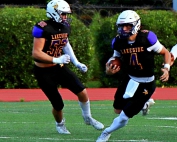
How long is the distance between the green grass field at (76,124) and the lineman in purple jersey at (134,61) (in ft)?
1.60

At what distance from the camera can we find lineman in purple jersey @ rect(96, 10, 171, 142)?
28.1 feet

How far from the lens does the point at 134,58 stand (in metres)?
8.75

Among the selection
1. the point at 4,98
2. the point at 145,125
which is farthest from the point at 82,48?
the point at 145,125

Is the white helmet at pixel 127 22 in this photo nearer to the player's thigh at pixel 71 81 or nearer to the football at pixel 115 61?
the football at pixel 115 61

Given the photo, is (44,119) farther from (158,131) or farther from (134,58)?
(134,58)

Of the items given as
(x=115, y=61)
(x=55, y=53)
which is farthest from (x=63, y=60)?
(x=115, y=61)

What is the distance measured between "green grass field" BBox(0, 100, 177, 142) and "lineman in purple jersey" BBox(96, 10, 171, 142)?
1.60 ft

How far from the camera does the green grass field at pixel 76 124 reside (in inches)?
360

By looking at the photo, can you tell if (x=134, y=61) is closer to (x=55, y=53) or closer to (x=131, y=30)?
(x=131, y=30)

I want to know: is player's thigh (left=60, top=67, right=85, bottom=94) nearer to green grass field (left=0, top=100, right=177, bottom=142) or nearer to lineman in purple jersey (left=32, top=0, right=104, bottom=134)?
lineman in purple jersey (left=32, top=0, right=104, bottom=134)

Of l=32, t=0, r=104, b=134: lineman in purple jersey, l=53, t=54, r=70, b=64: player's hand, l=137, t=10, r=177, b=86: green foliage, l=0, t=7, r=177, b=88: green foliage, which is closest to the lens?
l=53, t=54, r=70, b=64: player's hand

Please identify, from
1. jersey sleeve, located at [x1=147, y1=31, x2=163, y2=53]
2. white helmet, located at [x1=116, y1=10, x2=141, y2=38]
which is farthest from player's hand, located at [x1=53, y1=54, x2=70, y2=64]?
jersey sleeve, located at [x1=147, y1=31, x2=163, y2=53]

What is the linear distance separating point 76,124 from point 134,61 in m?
2.63

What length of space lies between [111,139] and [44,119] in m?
3.13
